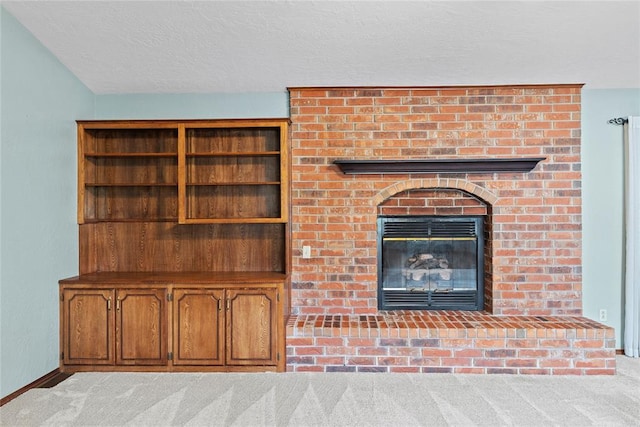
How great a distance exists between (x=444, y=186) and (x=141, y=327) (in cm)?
274

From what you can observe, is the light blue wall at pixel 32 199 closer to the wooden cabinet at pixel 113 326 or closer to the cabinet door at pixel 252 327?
the wooden cabinet at pixel 113 326

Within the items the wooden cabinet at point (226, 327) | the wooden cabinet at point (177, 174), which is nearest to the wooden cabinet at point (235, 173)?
the wooden cabinet at point (177, 174)

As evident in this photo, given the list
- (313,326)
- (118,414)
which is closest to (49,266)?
(118,414)

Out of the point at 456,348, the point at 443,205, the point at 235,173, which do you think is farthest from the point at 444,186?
the point at 235,173

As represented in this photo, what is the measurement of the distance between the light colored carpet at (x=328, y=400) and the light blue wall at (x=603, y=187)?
60 centimetres

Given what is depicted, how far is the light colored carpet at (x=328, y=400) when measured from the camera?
2459 millimetres

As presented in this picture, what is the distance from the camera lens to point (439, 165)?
3432mm

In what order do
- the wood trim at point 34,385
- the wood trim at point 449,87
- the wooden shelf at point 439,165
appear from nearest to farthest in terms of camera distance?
the wood trim at point 34,385 < the wooden shelf at point 439,165 < the wood trim at point 449,87

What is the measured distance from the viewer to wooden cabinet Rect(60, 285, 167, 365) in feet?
10.5

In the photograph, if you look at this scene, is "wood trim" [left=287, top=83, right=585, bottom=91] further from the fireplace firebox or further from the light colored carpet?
the light colored carpet

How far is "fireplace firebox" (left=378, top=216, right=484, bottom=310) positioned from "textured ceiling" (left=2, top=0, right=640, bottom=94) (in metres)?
1.24

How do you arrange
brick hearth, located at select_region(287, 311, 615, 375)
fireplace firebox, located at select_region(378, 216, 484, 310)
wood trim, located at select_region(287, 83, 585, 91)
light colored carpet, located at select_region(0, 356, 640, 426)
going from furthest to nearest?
fireplace firebox, located at select_region(378, 216, 484, 310)
wood trim, located at select_region(287, 83, 585, 91)
brick hearth, located at select_region(287, 311, 615, 375)
light colored carpet, located at select_region(0, 356, 640, 426)

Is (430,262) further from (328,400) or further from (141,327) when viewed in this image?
(141,327)

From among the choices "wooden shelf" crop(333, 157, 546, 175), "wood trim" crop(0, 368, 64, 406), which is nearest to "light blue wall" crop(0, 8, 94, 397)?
"wood trim" crop(0, 368, 64, 406)
